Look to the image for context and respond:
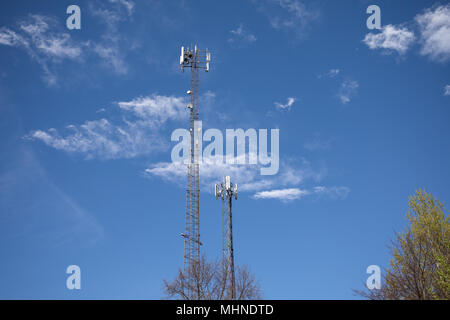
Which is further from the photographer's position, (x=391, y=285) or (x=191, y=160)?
(x=191, y=160)

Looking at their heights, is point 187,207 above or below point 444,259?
above

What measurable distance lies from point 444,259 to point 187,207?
104 ft

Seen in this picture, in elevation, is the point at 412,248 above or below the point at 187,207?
below
